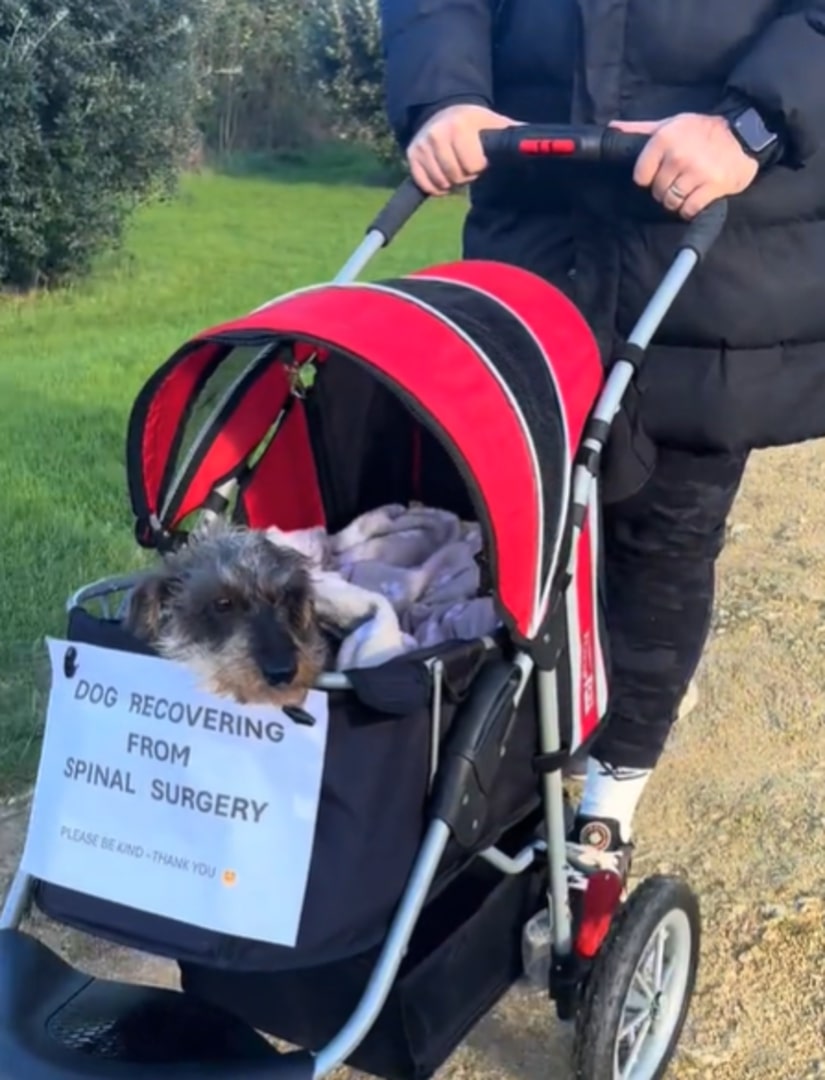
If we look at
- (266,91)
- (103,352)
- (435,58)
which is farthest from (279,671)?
(266,91)

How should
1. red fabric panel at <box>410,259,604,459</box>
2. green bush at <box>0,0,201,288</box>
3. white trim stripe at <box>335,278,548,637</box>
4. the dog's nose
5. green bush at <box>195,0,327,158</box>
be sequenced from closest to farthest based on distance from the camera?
the dog's nose, white trim stripe at <box>335,278,548,637</box>, red fabric panel at <box>410,259,604,459</box>, green bush at <box>0,0,201,288</box>, green bush at <box>195,0,327,158</box>

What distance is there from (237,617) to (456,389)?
0.48 meters

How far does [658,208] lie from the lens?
117 inches

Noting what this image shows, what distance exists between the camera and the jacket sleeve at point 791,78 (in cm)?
270

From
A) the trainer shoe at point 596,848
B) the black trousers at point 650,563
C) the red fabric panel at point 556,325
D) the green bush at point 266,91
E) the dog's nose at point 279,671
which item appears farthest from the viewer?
the green bush at point 266,91

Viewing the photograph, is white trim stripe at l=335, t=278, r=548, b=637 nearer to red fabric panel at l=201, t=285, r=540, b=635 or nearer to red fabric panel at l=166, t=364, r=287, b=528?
red fabric panel at l=201, t=285, r=540, b=635

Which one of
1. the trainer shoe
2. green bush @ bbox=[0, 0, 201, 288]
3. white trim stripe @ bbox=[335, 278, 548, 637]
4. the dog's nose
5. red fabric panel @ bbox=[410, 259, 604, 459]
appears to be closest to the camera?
the dog's nose

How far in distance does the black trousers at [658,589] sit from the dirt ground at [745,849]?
1.92 feet

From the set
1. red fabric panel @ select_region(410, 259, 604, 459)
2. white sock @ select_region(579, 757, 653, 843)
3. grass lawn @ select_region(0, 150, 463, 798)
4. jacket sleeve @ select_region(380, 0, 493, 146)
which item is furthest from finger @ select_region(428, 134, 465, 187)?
grass lawn @ select_region(0, 150, 463, 798)

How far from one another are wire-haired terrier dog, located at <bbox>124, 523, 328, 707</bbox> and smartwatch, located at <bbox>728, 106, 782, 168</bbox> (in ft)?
3.48

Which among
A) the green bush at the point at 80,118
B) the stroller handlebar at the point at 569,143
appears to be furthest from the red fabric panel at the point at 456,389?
the green bush at the point at 80,118

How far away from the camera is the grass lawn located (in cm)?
518

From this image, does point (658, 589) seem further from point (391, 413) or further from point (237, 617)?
point (237, 617)

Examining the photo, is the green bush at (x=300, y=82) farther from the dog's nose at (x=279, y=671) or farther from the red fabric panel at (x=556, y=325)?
the dog's nose at (x=279, y=671)
